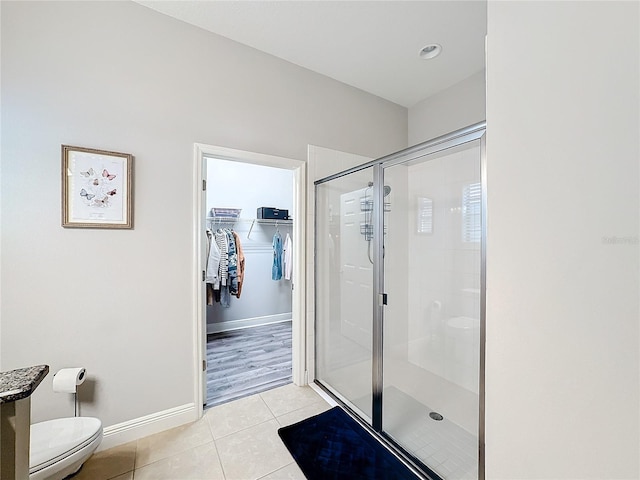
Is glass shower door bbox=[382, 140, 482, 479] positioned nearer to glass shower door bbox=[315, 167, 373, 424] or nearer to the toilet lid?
glass shower door bbox=[315, 167, 373, 424]

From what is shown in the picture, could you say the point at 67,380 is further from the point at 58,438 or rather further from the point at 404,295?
the point at 404,295

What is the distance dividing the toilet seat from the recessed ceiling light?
10.9ft

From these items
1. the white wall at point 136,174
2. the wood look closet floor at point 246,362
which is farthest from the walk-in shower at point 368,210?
the wood look closet floor at point 246,362

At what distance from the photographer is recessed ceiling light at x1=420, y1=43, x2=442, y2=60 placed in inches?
84.2

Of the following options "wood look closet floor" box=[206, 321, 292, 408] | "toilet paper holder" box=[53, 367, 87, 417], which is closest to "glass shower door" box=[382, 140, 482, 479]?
"wood look closet floor" box=[206, 321, 292, 408]

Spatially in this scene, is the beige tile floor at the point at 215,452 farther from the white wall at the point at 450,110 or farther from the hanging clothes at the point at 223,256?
the white wall at the point at 450,110

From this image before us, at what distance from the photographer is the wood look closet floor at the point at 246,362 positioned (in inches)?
95.7

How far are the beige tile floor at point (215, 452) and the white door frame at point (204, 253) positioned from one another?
22cm

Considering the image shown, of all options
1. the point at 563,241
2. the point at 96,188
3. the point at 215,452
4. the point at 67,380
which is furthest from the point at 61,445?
the point at 563,241

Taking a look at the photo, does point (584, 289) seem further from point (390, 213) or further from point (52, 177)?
point (52, 177)

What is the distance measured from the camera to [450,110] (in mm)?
2701

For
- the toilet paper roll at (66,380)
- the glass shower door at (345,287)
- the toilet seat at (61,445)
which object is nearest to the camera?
the toilet seat at (61,445)

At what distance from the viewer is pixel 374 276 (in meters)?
1.99

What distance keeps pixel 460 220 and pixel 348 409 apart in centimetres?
180
